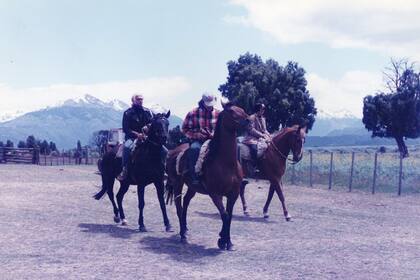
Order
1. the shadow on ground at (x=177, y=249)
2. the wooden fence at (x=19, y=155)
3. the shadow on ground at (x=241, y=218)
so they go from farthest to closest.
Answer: the wooden fence at (x=19, y=155) → the shadow on ground at (x=241, y=218) → the shadow on ground at (x=177, y=249)

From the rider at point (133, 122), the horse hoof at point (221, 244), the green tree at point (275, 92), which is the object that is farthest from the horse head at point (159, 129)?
the green tree at point (275, 92)

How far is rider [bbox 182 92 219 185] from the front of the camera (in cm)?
1019

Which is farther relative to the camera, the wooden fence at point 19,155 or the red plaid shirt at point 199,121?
the wooden fence at point 19,155

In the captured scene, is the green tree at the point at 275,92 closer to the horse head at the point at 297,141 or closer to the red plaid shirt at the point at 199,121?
the horse head at the point at 297,141

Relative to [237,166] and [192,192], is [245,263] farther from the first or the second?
[192,192]

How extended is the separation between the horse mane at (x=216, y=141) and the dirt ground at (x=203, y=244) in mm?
1621

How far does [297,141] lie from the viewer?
13.6 meters

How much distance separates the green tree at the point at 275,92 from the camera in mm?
49656

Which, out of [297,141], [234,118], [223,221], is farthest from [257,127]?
[223,221]

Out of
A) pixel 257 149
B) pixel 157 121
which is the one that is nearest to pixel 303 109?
pixel 257 149

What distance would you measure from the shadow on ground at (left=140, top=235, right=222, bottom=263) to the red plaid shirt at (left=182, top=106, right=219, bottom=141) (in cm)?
197

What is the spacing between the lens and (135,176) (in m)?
11.5

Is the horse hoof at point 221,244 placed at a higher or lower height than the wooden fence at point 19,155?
higher

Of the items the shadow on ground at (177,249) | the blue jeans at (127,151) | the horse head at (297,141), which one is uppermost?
the horse head at (297,141)
